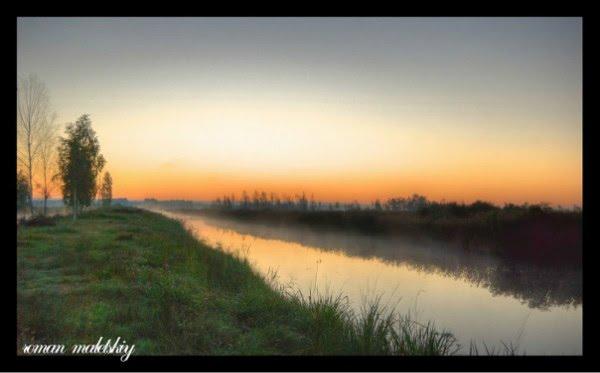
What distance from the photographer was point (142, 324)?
24.1ft

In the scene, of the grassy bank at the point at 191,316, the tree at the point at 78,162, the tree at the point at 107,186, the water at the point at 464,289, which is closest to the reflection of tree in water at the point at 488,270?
the water at the point at 464,289

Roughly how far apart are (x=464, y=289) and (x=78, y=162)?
1363 inches

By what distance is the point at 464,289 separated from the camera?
53.6ft

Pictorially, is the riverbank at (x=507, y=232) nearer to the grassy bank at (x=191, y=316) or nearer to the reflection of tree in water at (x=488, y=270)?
the reflection of tree in water at (x=488, y=270)

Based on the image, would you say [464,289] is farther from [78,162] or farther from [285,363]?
[78,162]

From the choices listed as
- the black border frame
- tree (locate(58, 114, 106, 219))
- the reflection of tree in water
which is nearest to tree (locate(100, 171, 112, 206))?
tree (locate(58, 114, 106, 219))

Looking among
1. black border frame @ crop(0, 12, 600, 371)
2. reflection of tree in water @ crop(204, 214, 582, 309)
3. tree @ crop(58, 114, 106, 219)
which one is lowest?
reflection of tree in water @ crop(204, 214, 582, 309)

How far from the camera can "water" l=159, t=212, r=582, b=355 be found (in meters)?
11.4

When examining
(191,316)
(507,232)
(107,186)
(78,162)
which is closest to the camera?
(191,316)

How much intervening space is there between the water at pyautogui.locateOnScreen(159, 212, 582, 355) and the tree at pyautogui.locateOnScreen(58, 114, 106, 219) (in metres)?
23.1

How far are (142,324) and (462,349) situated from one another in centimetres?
695

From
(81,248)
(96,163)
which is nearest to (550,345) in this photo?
(81,248)

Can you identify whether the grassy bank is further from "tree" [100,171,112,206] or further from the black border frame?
"tree" [100,171,112,206]

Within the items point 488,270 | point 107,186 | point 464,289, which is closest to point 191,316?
point 464,289
